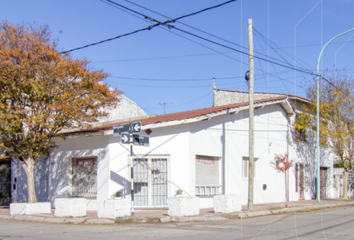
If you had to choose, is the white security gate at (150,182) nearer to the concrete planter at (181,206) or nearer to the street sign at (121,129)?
the concrete planter at (181,206)

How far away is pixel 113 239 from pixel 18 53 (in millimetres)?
8440

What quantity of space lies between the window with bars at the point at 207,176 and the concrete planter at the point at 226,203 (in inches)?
96.9

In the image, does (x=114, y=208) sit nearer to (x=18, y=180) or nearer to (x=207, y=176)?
(x=207, y=176)

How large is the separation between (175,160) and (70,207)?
493cm

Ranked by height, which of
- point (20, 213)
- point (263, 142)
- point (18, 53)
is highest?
point (18, 53)

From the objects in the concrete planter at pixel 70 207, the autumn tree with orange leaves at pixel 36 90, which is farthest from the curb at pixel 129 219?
the autumn tree with orange leaves at pixel 36 90

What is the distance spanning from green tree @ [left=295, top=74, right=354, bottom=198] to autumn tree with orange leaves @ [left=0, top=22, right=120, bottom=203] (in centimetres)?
1313

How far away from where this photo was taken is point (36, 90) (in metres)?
15.0

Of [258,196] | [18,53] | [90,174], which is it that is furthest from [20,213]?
[258,196]

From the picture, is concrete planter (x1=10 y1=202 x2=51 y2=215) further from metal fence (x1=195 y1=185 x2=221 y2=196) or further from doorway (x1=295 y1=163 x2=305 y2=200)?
doorway (x1=295 y1=163 x2=305 y2=200)

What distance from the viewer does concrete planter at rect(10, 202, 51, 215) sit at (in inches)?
610

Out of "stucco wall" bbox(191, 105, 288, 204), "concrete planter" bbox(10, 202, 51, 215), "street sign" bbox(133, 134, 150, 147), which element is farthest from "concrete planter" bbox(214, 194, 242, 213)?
"concrete planter" bbox(10, 202, 51, 215)

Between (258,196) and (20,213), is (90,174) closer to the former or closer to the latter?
(20,213)

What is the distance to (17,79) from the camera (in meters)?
15.0
